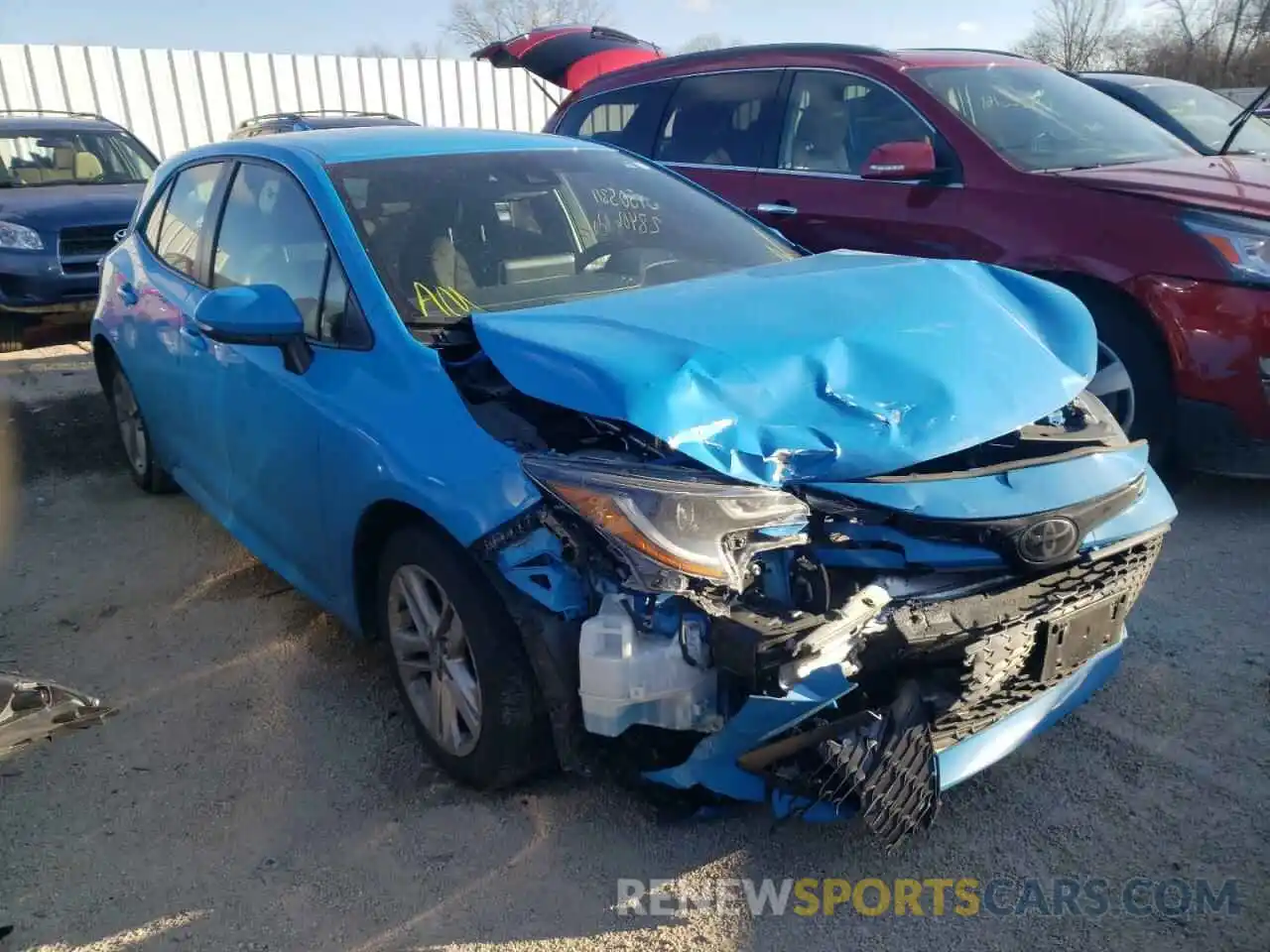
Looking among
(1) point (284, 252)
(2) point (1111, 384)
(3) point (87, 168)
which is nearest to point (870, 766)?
(2) point (1111, 384)

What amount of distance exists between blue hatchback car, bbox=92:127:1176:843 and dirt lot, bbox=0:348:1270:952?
232 millimetres

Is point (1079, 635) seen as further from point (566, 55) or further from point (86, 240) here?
point (86, 240)

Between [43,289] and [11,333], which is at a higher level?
[43,289]

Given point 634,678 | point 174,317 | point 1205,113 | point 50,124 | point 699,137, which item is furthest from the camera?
point 50,124

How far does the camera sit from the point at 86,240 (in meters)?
7.34

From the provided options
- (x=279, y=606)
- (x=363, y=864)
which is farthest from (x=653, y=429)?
(x=279, y=606)

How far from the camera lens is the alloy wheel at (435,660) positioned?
8.26 ft

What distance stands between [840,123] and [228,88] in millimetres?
13792

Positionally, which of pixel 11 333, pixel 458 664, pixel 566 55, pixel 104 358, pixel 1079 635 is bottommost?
pixel 11 333

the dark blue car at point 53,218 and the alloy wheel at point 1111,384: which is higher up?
the alloy wheel at point 1111,384

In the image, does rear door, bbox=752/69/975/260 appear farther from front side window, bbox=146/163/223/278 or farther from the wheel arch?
the wheel arch

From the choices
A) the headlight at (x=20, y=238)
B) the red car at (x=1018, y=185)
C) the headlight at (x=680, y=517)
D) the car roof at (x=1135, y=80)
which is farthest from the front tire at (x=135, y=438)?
the car roof at (x=1135, y=80)

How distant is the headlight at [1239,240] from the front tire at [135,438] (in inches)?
178

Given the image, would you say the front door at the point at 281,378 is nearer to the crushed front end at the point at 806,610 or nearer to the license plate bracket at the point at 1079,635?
the crushed front end at the point at 806,610
